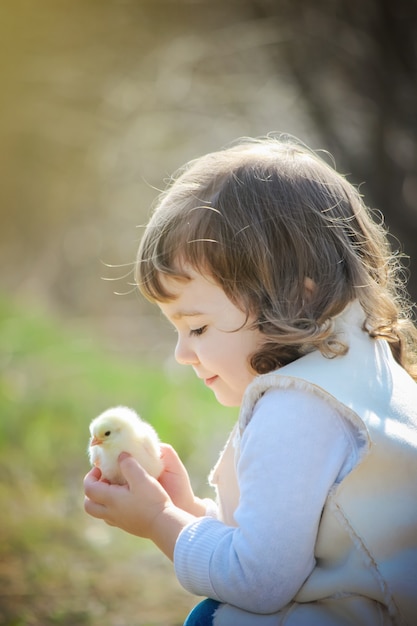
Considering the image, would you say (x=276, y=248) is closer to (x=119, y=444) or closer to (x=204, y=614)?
(x=119, y=444)

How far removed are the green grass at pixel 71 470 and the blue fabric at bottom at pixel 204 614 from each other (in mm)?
1364

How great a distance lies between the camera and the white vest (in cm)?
154

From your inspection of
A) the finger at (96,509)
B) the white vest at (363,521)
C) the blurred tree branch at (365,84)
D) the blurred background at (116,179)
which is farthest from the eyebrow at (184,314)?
the blurred tree branch at (365,84)

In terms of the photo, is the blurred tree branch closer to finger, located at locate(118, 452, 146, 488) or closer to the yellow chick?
the yellow chick

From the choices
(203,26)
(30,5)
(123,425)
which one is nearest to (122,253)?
(30,5)

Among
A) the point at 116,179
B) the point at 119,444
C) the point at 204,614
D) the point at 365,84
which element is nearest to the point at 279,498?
the point at 204,614

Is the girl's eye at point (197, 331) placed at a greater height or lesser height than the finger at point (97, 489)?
greater

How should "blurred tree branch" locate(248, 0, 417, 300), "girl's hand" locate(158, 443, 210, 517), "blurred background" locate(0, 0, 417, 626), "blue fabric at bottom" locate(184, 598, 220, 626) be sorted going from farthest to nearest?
"blurred tree branch" locate(248, 0, 417, 300) < "blurred background" locate(0, 0, 417, 626) < "girl's hand" locate(158, 443, 210, 517) < "blue fabric at bottom" locate(184, 598, 220, 626)

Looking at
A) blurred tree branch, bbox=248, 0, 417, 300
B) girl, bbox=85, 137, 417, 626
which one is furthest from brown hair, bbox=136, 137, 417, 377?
blurred tree branch, bbox=248, 0, 417, 300

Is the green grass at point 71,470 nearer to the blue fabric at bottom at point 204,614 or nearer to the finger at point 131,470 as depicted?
the finger at point 131,470

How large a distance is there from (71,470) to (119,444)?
2.11 m

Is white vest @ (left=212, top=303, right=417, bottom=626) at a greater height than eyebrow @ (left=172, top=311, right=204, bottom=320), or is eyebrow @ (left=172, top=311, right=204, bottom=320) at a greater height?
eyebrow @ (left=172, top=311, right=204, bottom=320)

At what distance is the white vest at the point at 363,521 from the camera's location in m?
1.54

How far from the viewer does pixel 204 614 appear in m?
1.63
